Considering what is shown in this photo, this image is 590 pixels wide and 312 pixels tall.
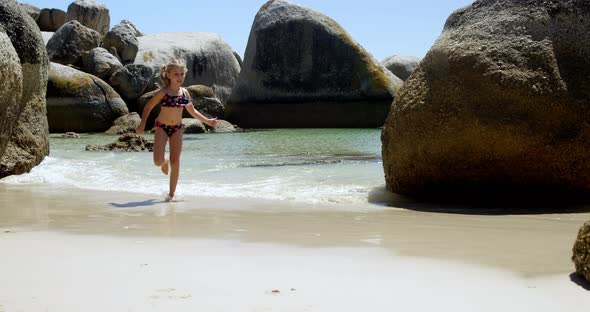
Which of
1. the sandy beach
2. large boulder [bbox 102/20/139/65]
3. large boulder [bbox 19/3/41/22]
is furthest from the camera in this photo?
large boulder [bbox 19/3/41/22]

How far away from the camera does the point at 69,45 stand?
25.8 meters

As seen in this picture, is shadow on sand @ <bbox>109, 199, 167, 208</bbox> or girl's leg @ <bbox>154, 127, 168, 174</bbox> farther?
girl's leg @ <bbox>154, 127, 168, 174</bbox>

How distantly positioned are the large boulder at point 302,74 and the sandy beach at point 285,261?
2114 centimetres

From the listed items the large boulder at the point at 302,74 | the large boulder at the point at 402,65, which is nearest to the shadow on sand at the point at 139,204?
the large boulder at the point at 302,74

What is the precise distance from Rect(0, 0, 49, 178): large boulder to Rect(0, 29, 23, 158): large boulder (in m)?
0.39

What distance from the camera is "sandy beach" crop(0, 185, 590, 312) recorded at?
8.36 ft

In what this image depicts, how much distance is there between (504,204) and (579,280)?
271 centimetres

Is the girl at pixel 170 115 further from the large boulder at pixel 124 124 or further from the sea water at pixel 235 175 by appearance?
the large boulder at pixel 124 124

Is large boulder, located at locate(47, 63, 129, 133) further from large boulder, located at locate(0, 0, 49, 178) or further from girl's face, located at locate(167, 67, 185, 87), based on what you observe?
girl's face, located at locate(167, 67, 185, 87)

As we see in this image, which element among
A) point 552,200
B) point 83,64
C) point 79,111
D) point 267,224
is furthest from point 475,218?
point 83,64

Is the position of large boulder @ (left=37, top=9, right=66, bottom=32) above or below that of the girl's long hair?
above

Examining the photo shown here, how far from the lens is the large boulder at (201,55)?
31312 mm

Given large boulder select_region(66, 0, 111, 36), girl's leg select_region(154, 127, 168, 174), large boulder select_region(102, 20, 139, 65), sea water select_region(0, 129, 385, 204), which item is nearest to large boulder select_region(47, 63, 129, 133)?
large boulder select_region(102, 20, 139, 65)

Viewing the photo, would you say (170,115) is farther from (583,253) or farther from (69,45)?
(69,45)
